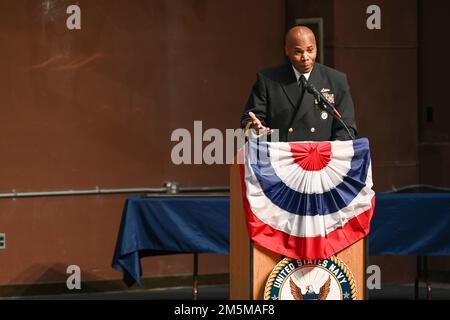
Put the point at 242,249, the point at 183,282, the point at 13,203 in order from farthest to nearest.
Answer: the point at 183,282, the point at 13,203, the point at 242,249

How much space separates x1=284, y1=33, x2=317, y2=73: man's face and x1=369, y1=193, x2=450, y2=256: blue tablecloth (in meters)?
1.97

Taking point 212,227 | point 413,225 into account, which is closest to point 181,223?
point 212,227

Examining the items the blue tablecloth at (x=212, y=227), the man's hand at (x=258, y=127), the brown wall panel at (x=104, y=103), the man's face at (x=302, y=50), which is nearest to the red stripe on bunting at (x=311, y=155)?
the man's hand at (x=258, y=127)

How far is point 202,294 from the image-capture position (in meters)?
7.77

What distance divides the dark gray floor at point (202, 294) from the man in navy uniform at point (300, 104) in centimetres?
280

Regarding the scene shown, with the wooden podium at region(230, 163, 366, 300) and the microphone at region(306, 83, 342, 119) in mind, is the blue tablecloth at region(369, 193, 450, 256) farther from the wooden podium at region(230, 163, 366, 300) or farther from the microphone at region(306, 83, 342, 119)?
the microphone at region(306, 83, 342, 119)

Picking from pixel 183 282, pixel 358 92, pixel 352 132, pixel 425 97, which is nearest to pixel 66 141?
pixel 183 282

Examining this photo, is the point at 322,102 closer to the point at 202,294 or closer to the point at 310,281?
the point at 310,281

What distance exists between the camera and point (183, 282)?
8.10 meters

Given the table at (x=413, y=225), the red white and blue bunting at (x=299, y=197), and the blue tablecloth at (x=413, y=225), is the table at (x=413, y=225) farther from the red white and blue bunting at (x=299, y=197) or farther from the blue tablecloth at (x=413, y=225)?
the red white and blue bunting at (x=299, y=197)

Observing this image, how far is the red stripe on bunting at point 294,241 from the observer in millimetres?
4613

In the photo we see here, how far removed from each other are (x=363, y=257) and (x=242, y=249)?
0.54 m

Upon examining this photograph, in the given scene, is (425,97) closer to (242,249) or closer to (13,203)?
(13,203)

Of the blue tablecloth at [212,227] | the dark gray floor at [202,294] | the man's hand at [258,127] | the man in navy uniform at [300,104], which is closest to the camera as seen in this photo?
the man's hand at [258,127]
